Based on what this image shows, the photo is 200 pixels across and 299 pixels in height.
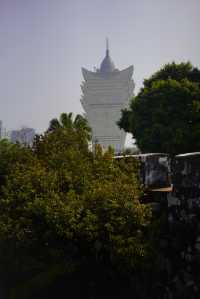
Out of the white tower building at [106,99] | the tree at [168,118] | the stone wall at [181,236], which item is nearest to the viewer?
the stone wall at [181,236]

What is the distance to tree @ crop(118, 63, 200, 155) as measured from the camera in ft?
67.2

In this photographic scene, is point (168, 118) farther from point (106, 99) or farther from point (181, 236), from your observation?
point (106, 99)

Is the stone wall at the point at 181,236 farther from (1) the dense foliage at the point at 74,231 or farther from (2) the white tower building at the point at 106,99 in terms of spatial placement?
(2) the white tower building at the point at 106,99

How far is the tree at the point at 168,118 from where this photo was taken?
20.5 metres

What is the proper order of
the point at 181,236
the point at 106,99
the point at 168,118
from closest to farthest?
the point at 181,236 → the point at 168,118 → the point at 106,99

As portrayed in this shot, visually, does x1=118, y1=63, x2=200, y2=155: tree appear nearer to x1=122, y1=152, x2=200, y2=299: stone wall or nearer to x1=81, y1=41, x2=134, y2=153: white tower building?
x1=122, y1=152, x2=200, y2=299: stone wall

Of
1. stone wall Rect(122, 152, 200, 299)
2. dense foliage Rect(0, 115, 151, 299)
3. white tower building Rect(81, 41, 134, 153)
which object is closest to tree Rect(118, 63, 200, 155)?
dense foliage Rect(0, 115, 151, 299)

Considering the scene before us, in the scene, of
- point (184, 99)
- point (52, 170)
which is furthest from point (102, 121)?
point (52, 170)

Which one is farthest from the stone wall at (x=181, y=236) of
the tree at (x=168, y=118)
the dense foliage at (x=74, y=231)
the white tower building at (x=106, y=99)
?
the white tower building at (x=106, y=99)

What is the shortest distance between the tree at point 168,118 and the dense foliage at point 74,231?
12.3 m

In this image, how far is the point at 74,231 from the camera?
7.01m

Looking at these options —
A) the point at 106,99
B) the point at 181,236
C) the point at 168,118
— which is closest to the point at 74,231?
the point at 181,236

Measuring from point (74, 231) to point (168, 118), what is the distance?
1520 centimetres

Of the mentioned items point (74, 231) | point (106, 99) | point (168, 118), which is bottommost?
point (74, 231)
